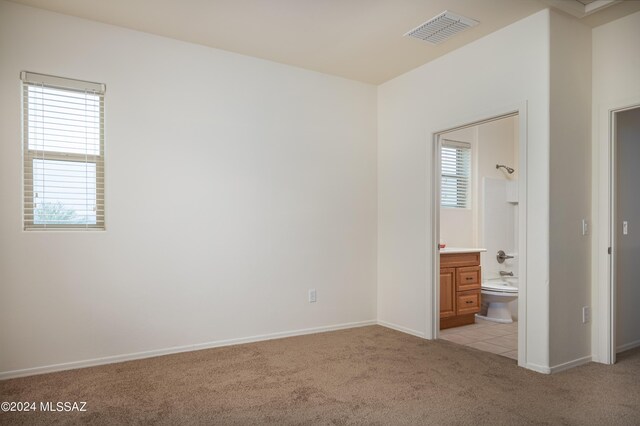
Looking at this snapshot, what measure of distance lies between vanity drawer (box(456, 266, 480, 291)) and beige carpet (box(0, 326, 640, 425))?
1.11 metres

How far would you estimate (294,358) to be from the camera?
3.45 m

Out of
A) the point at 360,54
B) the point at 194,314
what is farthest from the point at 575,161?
the point at 194,314

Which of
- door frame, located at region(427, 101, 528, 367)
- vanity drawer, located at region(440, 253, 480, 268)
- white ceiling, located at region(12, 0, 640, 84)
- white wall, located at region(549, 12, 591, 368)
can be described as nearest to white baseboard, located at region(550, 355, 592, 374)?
white wall, located at region(549, 12, 591, 368)

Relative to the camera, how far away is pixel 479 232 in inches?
214

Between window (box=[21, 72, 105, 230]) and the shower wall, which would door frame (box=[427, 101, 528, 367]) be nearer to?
the shower wall

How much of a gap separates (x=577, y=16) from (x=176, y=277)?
3.69 meters

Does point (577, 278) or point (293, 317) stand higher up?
point (577, 278)

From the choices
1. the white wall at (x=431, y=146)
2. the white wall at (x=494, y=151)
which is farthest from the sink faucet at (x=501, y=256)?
the white wall at (x=431, y=146)

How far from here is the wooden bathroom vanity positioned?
14.8ft

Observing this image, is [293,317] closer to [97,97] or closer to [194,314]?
[194,314]

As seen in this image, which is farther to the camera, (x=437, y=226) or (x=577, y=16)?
(x=437, y=226)

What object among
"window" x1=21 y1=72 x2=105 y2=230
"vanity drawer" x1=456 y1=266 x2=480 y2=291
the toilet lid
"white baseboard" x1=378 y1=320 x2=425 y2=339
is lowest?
"white baseboard" x1=378 y1=320 x2=425 y2=339

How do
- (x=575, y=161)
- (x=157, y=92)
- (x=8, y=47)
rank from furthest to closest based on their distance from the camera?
1. (x=157, y=92)
2. (x=575, y=161)
3. (x=8, y=47)

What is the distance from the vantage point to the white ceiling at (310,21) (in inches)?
118
